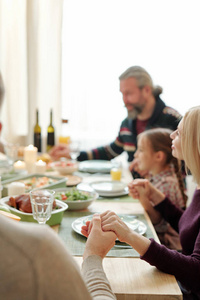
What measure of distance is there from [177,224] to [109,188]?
1.28 ft

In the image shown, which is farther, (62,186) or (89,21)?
(89,21)

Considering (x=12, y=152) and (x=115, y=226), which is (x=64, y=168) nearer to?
(x=12, y=152)

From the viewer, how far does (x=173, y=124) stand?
262cm

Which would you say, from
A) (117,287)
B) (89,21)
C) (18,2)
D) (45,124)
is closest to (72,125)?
(45,124)

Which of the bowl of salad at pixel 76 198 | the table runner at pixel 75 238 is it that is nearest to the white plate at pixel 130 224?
the table runner at pixel 75 238

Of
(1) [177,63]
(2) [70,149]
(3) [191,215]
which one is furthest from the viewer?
(1) [177,63]

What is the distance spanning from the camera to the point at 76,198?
1.62 metres

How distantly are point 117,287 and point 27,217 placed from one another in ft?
1.51

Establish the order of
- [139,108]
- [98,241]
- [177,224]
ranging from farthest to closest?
[139,108] < [177,224] < [98,241]

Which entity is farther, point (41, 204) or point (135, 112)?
point (135, 112)

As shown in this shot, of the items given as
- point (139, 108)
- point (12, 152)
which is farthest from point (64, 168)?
point (139, 108)

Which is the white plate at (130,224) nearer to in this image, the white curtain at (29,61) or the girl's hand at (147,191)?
the girl's hand at (147,191)

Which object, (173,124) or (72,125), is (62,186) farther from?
(72,125)

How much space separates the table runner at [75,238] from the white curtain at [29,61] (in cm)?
234
